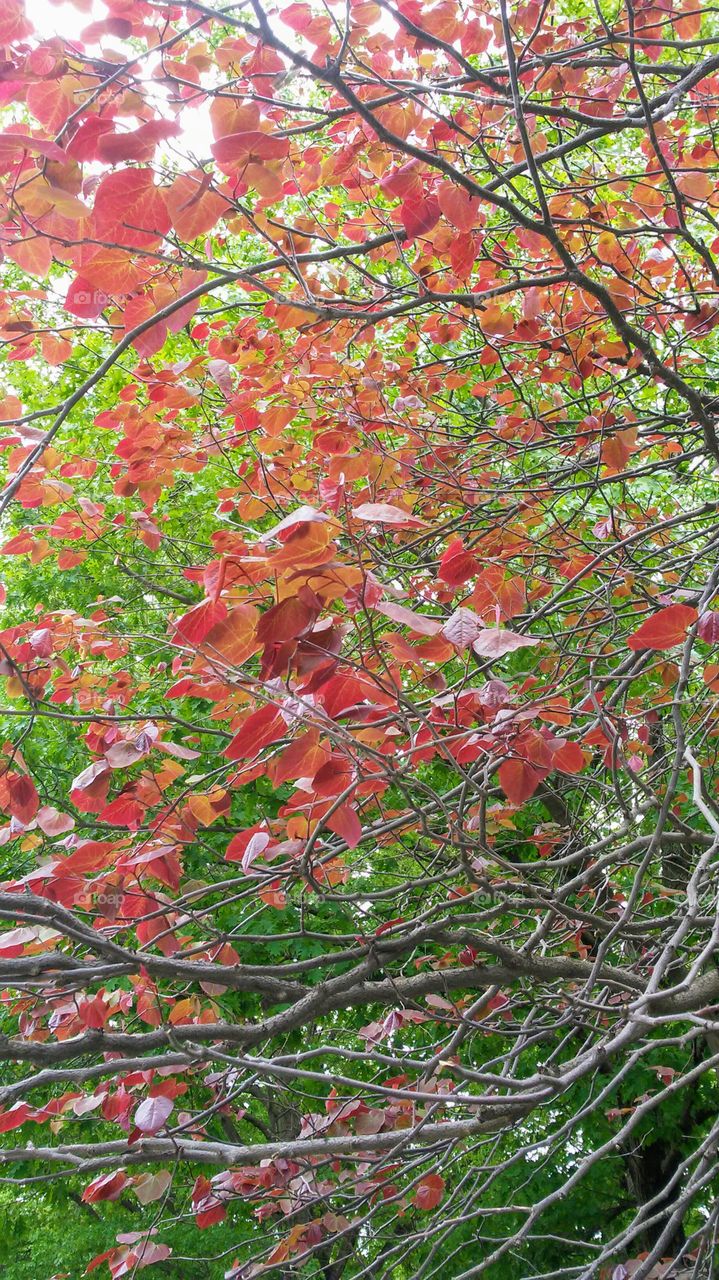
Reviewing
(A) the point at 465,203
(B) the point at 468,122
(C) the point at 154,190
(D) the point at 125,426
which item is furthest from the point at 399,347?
(C) the point at 154,190

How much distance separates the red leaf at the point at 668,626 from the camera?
1.60 metres

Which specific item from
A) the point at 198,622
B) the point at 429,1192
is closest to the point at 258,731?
the point at 198,622

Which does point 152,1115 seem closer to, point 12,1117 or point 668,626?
point 12,1117

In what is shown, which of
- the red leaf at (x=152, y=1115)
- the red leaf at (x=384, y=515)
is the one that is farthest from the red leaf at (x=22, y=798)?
the red leaf at (x=384, y=515)

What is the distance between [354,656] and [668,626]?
31.7 inches

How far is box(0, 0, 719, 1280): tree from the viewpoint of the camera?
153 centimetres

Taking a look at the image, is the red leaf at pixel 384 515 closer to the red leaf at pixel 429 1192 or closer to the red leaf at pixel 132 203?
the red leaf at pixel 132 203

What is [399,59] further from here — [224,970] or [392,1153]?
[392,1153]

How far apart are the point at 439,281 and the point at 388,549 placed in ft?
3.87

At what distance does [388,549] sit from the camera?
3434 millimetres

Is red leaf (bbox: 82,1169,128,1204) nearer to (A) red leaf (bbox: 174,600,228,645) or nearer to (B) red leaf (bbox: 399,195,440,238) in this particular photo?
(A) red leaf (bbox: 174,600,228,645)

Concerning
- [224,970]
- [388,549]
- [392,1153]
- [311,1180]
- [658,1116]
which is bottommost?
[658,1116]

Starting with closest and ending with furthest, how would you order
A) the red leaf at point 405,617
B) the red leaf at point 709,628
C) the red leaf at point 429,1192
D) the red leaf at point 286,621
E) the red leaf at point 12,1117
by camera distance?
the red leaf at point 405,617 < the red leaf at point 286,621 < the red leaf at point 709,628 < the red leaf at point 12,1117 < the red leaf at point 429,1192

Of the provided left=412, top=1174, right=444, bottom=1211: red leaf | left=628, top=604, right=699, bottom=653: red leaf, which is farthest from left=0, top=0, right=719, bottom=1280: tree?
left=412, top=1174, right=444, bottom=1211: red leaf
